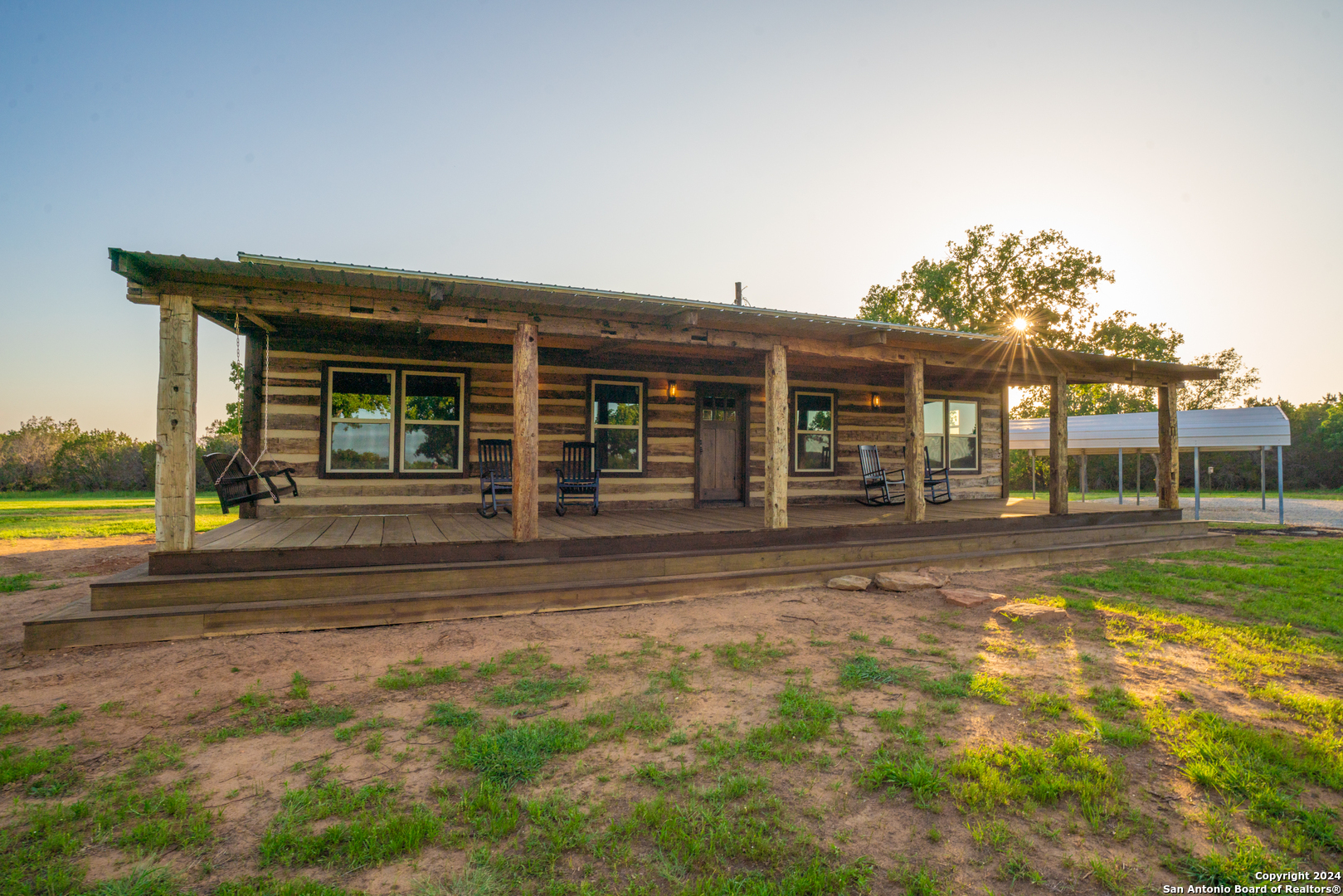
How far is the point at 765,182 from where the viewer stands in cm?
1179

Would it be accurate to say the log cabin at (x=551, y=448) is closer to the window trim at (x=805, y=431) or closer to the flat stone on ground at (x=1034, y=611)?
the window trim at (x=805, y=431)

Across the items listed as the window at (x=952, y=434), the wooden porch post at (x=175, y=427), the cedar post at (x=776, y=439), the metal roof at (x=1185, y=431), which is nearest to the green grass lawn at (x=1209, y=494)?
the metal roof at (x=1185, y=431)

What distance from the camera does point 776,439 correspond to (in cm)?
623

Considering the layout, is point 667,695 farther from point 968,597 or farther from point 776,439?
point 776,439

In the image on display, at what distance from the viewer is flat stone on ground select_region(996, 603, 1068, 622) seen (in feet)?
15.3

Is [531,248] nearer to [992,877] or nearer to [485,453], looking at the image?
[485,453]

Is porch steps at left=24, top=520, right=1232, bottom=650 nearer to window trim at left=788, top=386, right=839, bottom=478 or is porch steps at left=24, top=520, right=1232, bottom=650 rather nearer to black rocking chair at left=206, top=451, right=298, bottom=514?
black rocking chair at left=206, top=451, right=298, bottom=514

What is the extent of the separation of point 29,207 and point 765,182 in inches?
636

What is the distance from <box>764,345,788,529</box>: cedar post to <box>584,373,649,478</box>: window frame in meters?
2.52

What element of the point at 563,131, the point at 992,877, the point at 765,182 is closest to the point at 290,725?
the point at 992,877

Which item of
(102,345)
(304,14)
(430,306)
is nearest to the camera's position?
(430,306)

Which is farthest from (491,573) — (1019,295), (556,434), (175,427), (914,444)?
(1019,295)

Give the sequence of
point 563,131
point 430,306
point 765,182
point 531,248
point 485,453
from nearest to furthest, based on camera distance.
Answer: point 430,306 → point 485,453 → point 563,131 → point 765,182 → point 531,248

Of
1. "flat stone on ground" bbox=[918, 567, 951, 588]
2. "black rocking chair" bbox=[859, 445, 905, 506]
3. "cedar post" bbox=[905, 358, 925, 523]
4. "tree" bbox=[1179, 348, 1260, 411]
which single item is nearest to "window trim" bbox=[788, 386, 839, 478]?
"black rocking chair" bbox=[859, 445, 905, 506]
